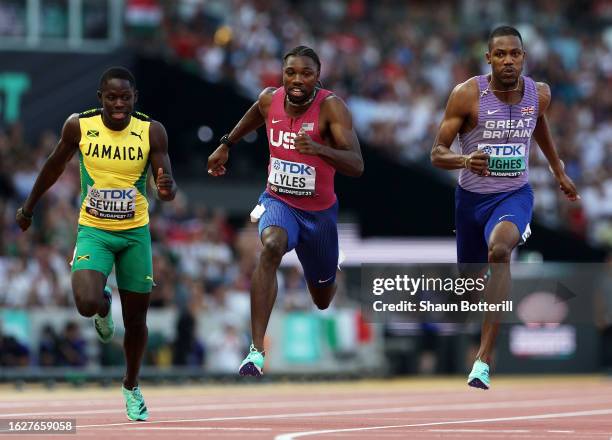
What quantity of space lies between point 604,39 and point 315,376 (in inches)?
497

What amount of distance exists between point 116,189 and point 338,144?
5.67 feet

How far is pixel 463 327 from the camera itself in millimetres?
26828

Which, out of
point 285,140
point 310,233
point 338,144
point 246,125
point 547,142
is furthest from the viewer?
point 246,125

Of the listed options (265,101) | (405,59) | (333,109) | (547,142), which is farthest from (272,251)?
(405,59)

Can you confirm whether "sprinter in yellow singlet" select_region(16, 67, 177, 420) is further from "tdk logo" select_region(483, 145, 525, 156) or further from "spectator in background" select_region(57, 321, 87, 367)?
"spectator in background" select_region(57, 321, 87, 367)

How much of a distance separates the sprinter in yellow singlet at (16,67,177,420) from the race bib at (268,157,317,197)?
3.15ft

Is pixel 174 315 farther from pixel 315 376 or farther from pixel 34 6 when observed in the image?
pixel 34 6

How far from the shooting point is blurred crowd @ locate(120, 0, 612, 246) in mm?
27766

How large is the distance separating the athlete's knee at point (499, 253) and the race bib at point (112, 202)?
2737mm

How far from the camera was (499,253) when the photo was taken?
40.3ft

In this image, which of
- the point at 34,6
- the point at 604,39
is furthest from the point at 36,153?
the point at 604,39
